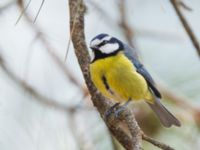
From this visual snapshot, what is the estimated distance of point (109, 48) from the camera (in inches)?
43.1

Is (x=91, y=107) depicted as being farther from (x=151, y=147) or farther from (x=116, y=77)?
(x=116, y=77)

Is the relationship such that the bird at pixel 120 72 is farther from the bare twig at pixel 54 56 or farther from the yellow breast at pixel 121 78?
the bare twig at pixel 54 56

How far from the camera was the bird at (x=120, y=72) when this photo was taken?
974 millimetres

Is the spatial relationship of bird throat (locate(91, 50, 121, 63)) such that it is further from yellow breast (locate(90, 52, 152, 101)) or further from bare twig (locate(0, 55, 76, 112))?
bare twig (locate(0, 55, 76, 112))

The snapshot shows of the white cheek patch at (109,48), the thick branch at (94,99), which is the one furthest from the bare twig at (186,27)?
the white cheek patch at (109,48)

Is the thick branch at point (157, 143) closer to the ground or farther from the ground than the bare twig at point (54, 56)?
closer to the ground

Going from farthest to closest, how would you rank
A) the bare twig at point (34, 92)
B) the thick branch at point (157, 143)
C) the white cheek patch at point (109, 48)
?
the white cheek patch at point (109, 48)
the bare twig at point (34, 92)
the thick branch at point (157, 143)

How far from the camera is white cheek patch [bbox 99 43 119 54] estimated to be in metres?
1.07

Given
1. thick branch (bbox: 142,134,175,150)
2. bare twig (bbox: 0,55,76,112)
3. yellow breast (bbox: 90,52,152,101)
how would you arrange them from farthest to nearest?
yellow breast (bbox: 90,52,152,101) < bare twig (bbox: 0,55,76,112) < thick branch (bbox: 142,134,175,150)

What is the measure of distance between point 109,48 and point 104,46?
0.05 ft

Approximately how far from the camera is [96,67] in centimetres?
97

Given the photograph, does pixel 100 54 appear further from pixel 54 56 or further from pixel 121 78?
pixel 54 56

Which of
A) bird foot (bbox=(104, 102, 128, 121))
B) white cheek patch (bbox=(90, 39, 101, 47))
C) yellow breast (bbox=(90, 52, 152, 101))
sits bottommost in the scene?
yellow breast (bbox=(90, 52, 152, 101))

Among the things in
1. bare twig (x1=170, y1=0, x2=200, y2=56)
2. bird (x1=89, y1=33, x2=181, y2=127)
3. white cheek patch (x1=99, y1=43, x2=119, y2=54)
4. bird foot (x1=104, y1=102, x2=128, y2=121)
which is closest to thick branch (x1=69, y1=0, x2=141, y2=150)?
bird foot (x1=104, y1=102, x2=128, y2=121)
